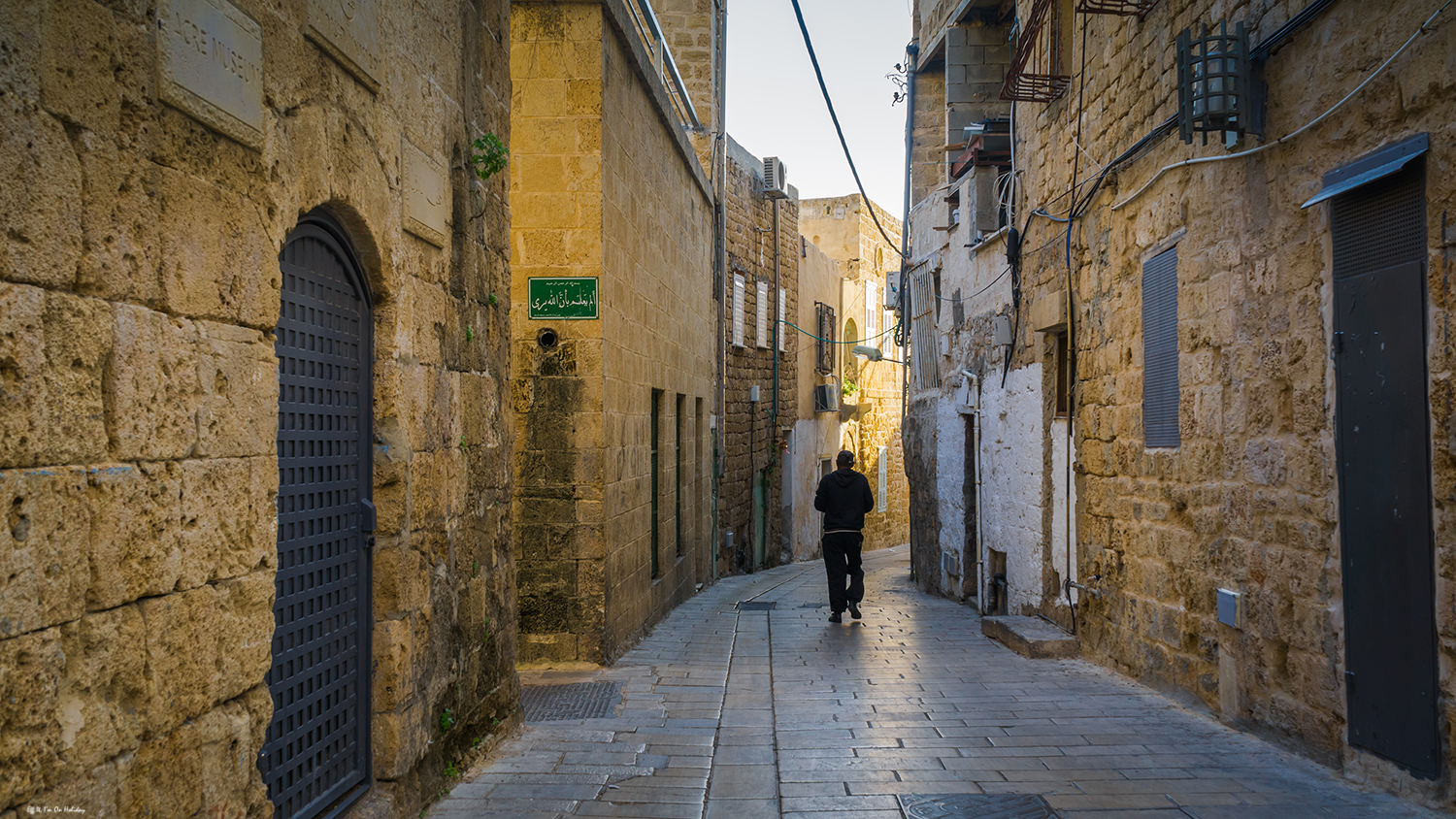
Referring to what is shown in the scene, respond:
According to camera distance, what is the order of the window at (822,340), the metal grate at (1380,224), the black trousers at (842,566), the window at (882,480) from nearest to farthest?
the metal grate at (1380,224) → the black trousers at (842,566) → the window at (822,340) → the window at (882,480)

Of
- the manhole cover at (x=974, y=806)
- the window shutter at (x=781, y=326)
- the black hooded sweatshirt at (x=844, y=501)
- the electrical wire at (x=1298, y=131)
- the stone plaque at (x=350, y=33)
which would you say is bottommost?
the manhole cover at (x=974, y=806)

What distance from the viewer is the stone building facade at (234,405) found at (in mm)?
2084

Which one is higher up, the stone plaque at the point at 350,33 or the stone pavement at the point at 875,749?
the stone plaque at the point at 350,33

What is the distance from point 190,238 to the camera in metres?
2.56

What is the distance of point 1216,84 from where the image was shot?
538 centimetres

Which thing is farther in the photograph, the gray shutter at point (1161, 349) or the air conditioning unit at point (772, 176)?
the air conditioning unit at point (772, 176)

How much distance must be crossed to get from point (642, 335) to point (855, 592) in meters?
3.19

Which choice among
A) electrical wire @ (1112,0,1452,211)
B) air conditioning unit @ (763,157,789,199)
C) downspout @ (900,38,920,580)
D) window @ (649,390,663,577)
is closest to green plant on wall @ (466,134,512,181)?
electrical wire @ (1112,0,1452,211)

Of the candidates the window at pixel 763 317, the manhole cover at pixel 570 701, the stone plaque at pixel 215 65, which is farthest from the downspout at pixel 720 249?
the stone plaque at pixel 215 65

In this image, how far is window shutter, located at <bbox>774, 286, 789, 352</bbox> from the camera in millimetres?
18641

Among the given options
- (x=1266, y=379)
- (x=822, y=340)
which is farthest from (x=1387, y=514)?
(x=822, y=340)

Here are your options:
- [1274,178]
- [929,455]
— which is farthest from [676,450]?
[1274,178]

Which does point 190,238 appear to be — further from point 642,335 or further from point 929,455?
point 929,455

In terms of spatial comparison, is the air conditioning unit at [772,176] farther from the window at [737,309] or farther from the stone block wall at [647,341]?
the stone block wall at [647,341]
